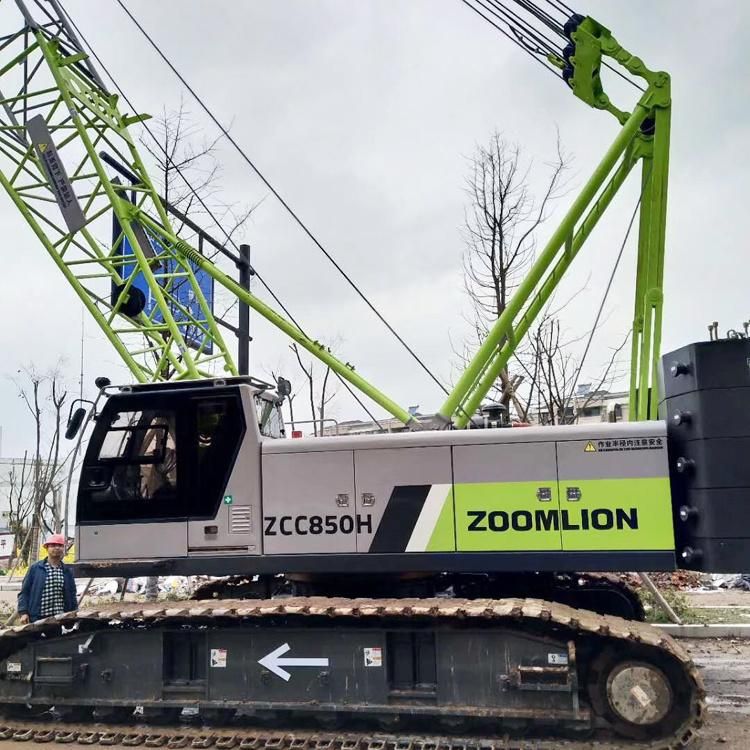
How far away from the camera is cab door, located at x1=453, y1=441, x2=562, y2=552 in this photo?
642cm

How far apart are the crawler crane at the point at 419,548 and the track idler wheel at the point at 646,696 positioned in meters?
0.02

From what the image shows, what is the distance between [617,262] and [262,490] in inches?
194

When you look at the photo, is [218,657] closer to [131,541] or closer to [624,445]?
[131,541]

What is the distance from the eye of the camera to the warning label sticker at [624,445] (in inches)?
250

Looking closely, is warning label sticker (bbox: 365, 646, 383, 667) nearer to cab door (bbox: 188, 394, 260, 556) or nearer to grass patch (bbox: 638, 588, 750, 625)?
cab door (bbox: 188, 394, 260, 556)

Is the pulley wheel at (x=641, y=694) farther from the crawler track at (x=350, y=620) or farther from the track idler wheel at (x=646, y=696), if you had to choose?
the crawler track at (x=350, y=620)

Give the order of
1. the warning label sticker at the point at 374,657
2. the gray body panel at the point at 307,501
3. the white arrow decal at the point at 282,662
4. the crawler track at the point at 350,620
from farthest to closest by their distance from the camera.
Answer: the gray body panel at the point at 307,501 → the white arrow decal at the point at 282,662 → the warning label sticker at the point at 374,657 → the crawler track at the point at 350,620

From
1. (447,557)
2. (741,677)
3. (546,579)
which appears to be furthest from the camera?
(741,677)

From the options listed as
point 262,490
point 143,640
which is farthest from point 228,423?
point 143,640

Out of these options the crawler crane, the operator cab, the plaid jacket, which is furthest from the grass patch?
the plaid jacket

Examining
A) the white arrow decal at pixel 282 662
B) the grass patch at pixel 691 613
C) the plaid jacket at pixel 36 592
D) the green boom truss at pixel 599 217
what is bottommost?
the grass patch at pixel 691 613

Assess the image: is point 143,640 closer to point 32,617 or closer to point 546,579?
point 32,617

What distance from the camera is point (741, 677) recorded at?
871cm

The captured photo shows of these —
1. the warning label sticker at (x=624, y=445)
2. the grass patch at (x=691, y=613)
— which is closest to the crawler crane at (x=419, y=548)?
the warning label sticker at (x=624, y=445)
